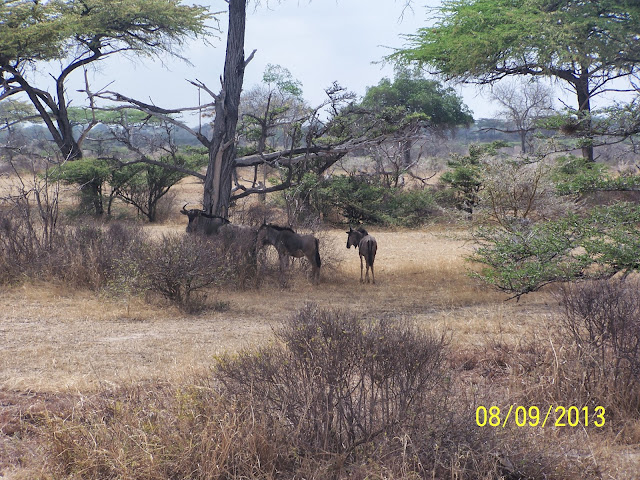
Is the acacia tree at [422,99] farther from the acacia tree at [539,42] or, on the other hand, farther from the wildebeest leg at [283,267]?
Answer: the wildebeest leg at [283,267]

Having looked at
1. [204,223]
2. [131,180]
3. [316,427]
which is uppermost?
[131,180]

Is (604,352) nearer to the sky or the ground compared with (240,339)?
nearer to the sky

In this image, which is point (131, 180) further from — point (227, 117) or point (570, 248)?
point (570, 248)

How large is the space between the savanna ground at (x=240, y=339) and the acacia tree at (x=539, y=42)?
11.4ft

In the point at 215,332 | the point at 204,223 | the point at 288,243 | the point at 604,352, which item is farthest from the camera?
the point at 204,223

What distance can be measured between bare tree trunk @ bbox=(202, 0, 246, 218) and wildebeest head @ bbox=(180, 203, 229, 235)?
3.41 feet

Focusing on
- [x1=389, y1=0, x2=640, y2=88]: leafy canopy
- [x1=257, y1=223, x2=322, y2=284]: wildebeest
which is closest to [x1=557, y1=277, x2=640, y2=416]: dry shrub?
[x1=389, y1=0, x2=640, y2=88]: leafy canopy

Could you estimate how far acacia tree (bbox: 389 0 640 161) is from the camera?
10219 millimetres

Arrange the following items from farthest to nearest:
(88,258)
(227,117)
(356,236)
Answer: (227,117) < (356,236) < (88,258)

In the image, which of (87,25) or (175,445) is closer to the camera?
(175,445)

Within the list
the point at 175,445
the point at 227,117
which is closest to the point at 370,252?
the point at 227,117

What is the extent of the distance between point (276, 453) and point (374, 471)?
2.03ft

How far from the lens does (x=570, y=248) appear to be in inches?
349

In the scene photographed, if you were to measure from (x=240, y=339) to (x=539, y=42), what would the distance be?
26.0 feet
